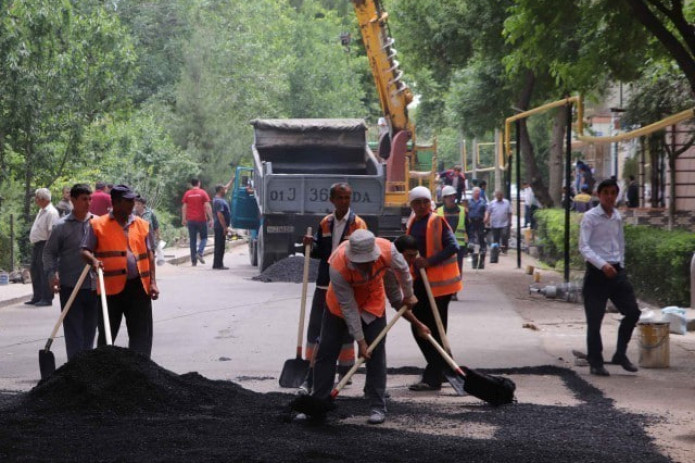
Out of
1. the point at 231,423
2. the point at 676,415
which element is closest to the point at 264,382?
the point at 231,423

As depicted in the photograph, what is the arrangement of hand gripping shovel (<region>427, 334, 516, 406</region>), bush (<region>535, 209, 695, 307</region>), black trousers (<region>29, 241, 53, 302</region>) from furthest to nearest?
black trousers (<region>29, 241, 53, 302</region>) → bush (<region>535, 209, 695, 307</region>) → hand gripping shovel (<region>427, 334, 516, 406</region>)

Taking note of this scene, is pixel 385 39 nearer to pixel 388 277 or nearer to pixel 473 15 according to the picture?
pixel 473 15

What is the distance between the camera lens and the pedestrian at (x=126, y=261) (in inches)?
373

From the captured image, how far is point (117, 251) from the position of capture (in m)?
9.49

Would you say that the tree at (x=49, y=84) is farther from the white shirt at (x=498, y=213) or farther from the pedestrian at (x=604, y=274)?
the pedestrian at (x=604, y=274)

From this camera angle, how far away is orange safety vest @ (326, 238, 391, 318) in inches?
320

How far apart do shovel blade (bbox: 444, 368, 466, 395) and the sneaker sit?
103 centimetres

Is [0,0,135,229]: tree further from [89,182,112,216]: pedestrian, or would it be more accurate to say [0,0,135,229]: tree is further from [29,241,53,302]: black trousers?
[89,182,112,216]: pedestrian

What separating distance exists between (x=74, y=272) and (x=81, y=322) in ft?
1.68

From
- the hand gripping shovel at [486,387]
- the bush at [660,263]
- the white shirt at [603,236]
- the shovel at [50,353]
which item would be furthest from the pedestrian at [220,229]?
the hand gripping shovel at [486,387]

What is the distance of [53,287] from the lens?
402 inches

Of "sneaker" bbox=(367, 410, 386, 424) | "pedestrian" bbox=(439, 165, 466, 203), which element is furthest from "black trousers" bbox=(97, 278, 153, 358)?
"pedestrian" bbox=(439, 165, 466, 203)

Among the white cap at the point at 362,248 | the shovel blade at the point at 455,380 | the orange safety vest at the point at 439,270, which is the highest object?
the white cap at the point at 362,248

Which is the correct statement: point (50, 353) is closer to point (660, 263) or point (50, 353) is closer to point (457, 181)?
point (660, 263)
